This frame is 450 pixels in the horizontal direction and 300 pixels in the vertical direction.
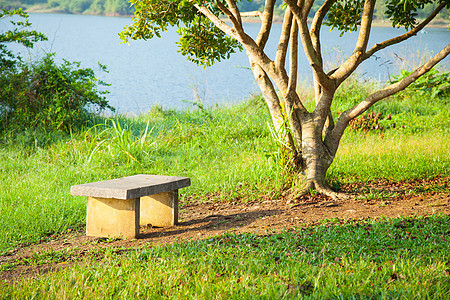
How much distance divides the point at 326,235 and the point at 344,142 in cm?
503

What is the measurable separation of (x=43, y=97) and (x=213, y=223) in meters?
6.23

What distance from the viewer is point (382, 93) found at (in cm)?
516

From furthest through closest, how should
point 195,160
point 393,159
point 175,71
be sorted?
1. point 175,71
2. point 195,160
3. point 393,159

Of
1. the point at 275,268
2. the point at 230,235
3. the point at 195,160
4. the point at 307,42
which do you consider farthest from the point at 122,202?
the point at 195,160

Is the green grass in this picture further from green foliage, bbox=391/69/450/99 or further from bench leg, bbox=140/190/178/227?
green foliage, bbox=391/69/450/99

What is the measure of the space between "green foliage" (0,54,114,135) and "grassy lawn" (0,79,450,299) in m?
0.53

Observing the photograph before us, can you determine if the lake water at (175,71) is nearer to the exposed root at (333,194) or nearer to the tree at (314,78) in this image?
the tree at (314,78)

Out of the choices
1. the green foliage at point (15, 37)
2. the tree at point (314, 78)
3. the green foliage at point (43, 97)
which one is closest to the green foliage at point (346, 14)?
the tree at point (314, 78)

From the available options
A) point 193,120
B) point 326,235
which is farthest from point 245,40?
point 193,120

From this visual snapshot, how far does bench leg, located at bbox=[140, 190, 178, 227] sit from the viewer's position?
452 cm

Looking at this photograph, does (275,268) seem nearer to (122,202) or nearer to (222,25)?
(122,202)

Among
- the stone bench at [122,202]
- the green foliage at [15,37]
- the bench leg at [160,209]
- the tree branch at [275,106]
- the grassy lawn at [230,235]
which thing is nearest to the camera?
the grassy lawn at [230,235]

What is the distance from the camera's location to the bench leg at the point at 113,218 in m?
4.11

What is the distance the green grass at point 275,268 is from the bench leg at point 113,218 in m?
0.49
